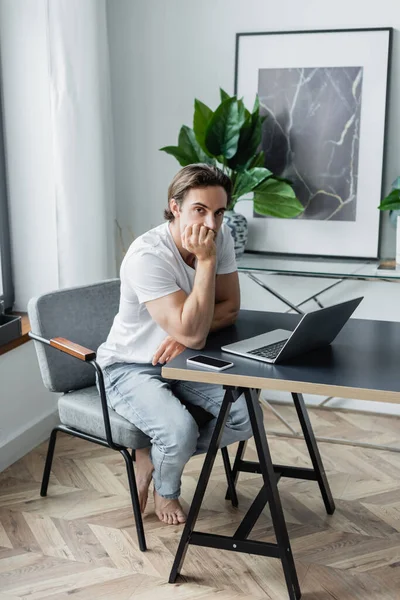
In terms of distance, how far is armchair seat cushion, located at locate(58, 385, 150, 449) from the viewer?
2.47 meters

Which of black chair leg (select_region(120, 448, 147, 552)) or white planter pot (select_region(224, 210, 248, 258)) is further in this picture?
white planter pot (select_region(224, 210, 248, 258))

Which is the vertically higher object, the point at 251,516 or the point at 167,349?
the point at 167,349

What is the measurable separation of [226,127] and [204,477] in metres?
1.66

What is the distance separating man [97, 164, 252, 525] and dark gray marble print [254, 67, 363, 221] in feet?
3.29

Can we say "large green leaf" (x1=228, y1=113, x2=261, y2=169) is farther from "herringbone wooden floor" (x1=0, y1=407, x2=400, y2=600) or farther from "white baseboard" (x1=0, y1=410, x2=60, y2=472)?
"white baseboard" (x1=0, y1=410, x2=60, y2=472)

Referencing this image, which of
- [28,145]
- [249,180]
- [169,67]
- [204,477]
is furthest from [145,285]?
[169,67]

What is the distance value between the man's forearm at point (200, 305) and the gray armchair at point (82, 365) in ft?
1.24

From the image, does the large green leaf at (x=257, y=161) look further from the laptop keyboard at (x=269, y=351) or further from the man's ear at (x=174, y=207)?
the laptop keyboard at (x=269, y=351)

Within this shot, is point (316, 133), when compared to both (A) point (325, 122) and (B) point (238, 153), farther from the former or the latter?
(B) point (238, 153)

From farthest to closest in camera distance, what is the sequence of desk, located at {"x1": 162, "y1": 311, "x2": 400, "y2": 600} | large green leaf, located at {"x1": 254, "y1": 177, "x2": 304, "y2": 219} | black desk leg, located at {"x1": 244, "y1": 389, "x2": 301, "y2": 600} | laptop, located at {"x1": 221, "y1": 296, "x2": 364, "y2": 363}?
1. large green leaf, located at {"x1": 254, "y1": 177, "x2": 304, "y2": 219}
2. black desk leg, located at {"x1": 244, "y1": 389, "x2": 301, "y2": 600}
3. laptop, located at {"x1": 221, "y1": 296, "x2": 364, "y2": 363}
4. desk, located at {"x1": 162, "y1": 311, "x2": 400, "y2": 600}

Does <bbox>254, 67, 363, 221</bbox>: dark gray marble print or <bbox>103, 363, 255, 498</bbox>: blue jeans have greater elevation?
<bbox>254, 67, 363, 221</bbox>: dark gray marble print

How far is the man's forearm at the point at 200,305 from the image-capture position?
224 cm

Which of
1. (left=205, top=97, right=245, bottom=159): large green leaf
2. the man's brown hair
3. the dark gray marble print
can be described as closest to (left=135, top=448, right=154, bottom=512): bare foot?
the man's brown hair

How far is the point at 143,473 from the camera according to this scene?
8.71 feet
